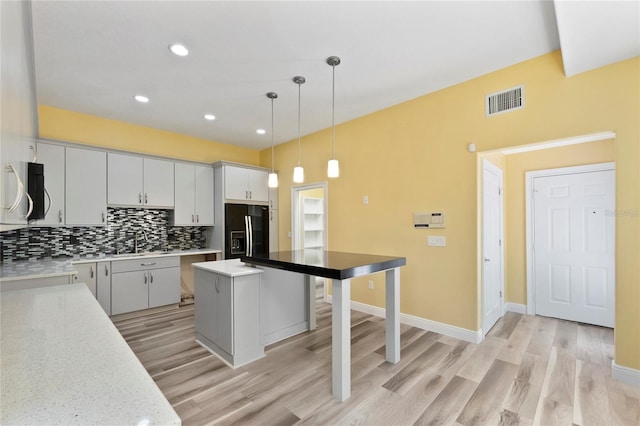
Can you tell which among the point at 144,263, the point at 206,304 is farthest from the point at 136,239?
the point at 206,304

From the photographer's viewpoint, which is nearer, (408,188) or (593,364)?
(593,364)

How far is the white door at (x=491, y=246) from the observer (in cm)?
332

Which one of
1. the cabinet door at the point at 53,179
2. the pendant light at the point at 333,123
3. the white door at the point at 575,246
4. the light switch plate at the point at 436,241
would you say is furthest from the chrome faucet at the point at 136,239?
the white door at the point at 575,246

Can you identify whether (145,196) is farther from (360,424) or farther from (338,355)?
(360,424)

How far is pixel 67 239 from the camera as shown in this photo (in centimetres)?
405

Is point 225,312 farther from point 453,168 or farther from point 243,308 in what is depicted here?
point 453,168

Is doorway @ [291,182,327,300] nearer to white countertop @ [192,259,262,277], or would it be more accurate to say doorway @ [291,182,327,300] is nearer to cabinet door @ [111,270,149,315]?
white countertop @ [192,259,262,277]

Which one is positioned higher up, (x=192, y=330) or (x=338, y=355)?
(x=338, y=355)

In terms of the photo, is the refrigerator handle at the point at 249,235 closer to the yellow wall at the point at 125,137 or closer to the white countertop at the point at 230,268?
the yellow wall at the point at 125,137

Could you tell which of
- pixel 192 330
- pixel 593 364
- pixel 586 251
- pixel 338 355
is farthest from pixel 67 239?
pixel 586 251

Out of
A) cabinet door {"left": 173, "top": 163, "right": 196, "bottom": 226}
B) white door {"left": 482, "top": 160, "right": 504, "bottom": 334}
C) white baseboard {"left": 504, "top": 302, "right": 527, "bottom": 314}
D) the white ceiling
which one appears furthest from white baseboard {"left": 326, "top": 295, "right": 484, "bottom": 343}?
cabinet door {"left": 173, "top": 163, "right": 196, "bottom": 226}

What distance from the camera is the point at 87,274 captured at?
376cm

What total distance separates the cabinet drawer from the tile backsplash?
0.51 meters

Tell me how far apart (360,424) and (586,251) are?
363 centimetres
